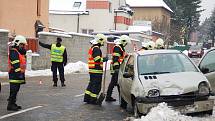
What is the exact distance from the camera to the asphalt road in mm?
11047

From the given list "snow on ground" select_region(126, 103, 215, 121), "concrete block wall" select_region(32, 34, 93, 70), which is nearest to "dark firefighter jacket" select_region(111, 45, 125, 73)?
Result: "snow on ground" select_region(126, 103, 215, 121)

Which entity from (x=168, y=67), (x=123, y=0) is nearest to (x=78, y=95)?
(x=168, y=67)

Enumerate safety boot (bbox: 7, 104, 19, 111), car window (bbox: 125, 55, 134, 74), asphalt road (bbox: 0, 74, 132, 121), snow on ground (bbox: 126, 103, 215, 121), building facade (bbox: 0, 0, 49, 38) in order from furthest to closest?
building facade (bbox: 0, 0, 49, 38), safety boot (bbox: 7, 104, 19, 111), car window (bbox: 125, 55, 134, 74), asphalt road (bbox: 0, 74, 132, 121), snow on ground (bbox: 126, 103, 215, 121)

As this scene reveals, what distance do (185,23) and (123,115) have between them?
90.0 m

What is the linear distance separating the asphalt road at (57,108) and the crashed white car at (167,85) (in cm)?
91

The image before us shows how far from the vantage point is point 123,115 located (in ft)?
37.9

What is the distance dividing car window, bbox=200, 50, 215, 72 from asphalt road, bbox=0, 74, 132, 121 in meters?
Answer: 2.26

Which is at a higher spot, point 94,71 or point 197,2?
point 197,2

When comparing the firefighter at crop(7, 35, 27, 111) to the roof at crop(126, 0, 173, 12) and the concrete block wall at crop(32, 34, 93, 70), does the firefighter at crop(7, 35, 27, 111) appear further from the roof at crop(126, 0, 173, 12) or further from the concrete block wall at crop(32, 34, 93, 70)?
the roof at crop(126, 0, 173, 12)

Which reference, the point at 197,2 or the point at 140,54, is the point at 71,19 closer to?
the point at 197,2

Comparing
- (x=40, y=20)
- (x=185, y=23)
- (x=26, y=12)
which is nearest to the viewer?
(x=26, y=12)

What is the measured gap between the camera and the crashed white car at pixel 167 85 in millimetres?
9734

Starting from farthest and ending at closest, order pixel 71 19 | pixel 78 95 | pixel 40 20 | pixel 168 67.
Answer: pixel 71 19 → pixel 40 20 → pixel 78 95 → pixel 168 67

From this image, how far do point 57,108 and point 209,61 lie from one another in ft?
13.1
